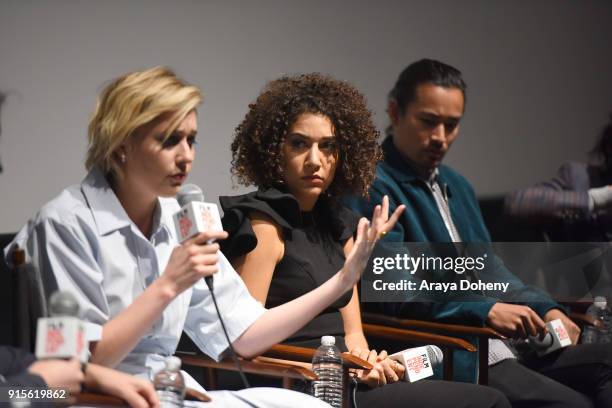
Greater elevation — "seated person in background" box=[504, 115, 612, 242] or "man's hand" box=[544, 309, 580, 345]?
"seated person in background" box=[504, 115, 612, 242]

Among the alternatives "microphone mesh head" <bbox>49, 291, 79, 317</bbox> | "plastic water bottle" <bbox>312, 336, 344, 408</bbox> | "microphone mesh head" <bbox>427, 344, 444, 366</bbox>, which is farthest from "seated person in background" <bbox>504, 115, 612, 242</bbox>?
"microphone mesh head" <bbox>49, 291, 79, 317</bbox>

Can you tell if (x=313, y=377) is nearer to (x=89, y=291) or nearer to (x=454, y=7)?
(x=89, y=291)

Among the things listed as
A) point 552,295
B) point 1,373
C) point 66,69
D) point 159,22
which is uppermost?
point 159,22

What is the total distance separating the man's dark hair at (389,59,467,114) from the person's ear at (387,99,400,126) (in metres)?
0.01

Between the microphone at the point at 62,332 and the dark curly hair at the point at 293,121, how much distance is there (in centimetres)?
126

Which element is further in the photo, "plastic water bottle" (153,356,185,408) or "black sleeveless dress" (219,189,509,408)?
"black sleeveless dress" (219,189,509,408)

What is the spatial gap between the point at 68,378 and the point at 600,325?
245 cm

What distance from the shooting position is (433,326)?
133 inches

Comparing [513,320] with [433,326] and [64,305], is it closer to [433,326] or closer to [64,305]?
[433,326]

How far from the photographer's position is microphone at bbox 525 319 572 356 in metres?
3.56

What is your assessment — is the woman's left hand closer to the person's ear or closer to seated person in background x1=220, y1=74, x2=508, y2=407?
seated person in background x1=220, y1=74, x2=508, y2=407

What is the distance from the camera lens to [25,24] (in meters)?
3.04

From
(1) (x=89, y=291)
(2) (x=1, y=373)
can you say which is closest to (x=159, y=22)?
(1) (x=89, y=291)

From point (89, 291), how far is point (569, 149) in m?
2.77
